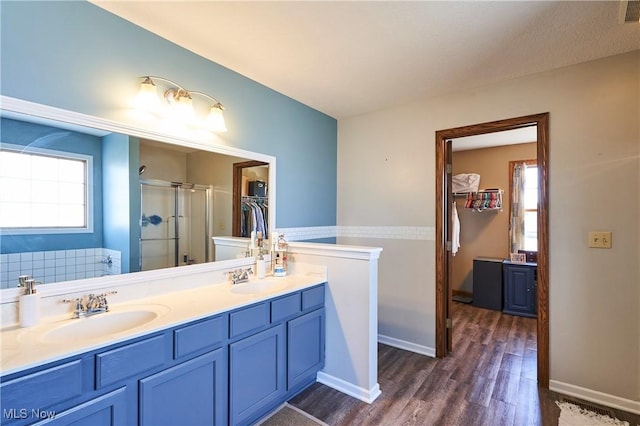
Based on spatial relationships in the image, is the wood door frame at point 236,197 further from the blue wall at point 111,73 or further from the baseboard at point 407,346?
the baseboard at point 407,346

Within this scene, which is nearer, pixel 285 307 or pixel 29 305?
pixel 29 305

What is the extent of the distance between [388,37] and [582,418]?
2.81 m

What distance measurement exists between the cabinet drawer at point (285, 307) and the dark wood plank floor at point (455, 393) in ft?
2.21

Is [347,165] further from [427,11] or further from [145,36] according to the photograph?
[145,36]

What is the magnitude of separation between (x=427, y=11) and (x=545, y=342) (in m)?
2.54

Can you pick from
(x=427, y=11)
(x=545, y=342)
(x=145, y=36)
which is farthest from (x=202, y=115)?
(x=545, y=342)

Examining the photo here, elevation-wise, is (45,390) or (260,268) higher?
(260,268)

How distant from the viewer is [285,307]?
202 cm

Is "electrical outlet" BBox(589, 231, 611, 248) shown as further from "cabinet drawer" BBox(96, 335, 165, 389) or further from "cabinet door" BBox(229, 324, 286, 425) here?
"cabinet drawer" BBox(96, 335, 165, 389)

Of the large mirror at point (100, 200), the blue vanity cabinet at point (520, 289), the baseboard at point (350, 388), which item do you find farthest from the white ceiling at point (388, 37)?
the blue vanity cabinet at point (520, 289)

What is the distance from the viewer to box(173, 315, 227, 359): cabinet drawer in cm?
145

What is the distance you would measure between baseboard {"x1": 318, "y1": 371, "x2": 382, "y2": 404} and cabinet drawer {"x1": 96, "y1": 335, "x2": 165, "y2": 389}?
140cm

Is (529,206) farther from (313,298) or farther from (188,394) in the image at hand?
(188,394)

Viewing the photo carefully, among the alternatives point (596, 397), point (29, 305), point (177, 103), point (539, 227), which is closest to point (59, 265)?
point (29, 305)
